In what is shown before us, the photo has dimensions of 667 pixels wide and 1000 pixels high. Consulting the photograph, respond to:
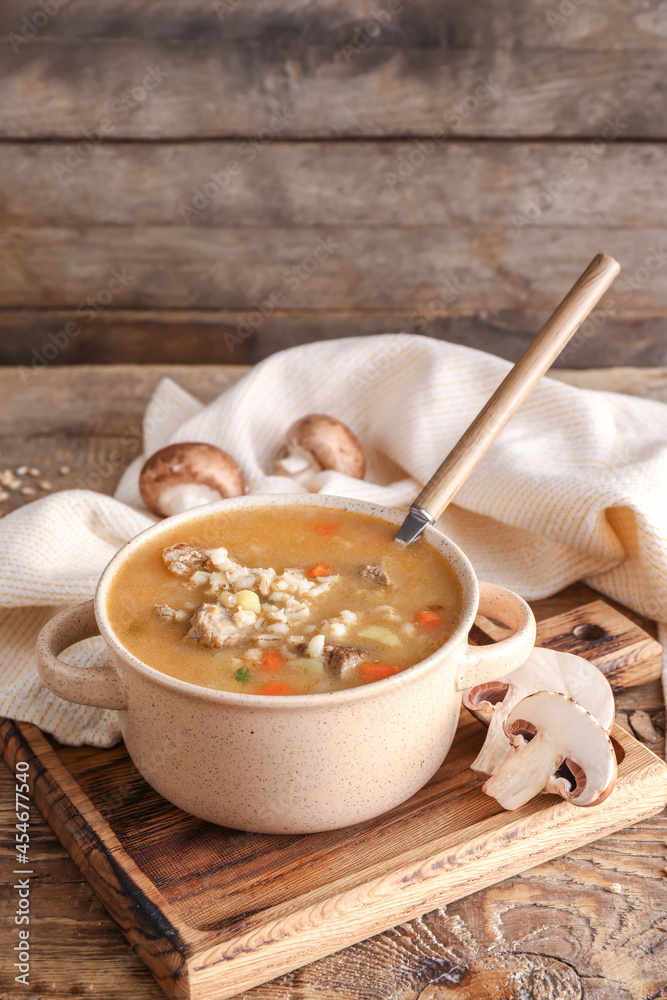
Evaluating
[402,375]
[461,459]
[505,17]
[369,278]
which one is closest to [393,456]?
[402,375]

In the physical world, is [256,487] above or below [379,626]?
below

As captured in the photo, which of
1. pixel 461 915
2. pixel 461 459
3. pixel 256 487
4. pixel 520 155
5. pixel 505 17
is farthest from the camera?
pixel 520 155

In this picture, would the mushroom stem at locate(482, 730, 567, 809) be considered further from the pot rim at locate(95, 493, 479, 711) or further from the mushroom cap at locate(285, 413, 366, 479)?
the mushroom cap at locate(285, 413, 366, 479)

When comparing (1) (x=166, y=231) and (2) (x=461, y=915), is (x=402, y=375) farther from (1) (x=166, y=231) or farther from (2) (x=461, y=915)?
(2) (x=461, y=915)

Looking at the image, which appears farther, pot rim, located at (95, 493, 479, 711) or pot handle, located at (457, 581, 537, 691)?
pot handle, located at (457, 581, 537, 691)

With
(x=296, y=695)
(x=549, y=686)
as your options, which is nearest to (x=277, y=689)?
(x=296, y=695)

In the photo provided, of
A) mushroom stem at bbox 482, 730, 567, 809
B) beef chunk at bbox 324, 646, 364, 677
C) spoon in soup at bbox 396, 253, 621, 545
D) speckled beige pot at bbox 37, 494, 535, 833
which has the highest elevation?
spoon in soup at bbox 396, 253, 621, 545

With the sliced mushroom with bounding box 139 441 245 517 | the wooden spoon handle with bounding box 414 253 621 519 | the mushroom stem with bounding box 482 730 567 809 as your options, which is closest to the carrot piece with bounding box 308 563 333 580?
the wooden spoon handle with bounding box 414 253 621 519

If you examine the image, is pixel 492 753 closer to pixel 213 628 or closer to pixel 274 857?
pixel 274 857
